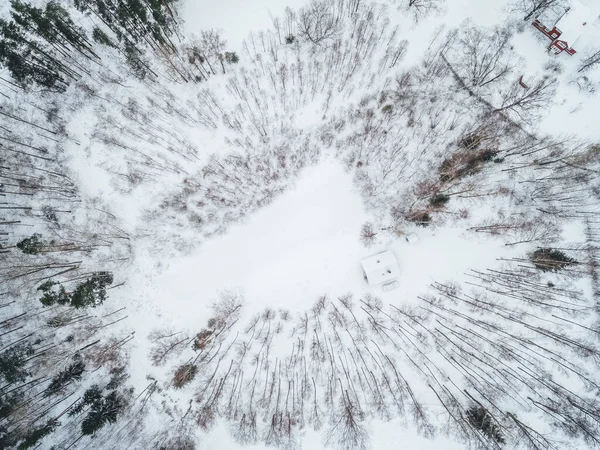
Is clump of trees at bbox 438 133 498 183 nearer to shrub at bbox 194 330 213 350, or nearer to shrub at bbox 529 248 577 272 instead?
shrub at bbox 529 248 577 272

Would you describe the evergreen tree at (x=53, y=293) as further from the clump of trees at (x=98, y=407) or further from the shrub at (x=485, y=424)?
the shrub at (x=485, y=424)

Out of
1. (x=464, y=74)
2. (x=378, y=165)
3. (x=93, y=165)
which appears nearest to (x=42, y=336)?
(x=93, y=165)

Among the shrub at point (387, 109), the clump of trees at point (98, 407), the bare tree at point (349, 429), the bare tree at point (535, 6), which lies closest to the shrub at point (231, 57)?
the shrub at point (387, 109)

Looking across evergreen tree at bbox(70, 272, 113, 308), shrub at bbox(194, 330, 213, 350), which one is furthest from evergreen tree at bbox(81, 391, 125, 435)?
evergreen tree at bbox(70, 272, 113, 308)

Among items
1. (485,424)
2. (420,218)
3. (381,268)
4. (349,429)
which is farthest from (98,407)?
(485,424)

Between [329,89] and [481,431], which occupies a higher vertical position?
[329,89]

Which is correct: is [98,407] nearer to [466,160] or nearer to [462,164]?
[462,164]

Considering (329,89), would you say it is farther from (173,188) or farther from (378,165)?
(173,188)
